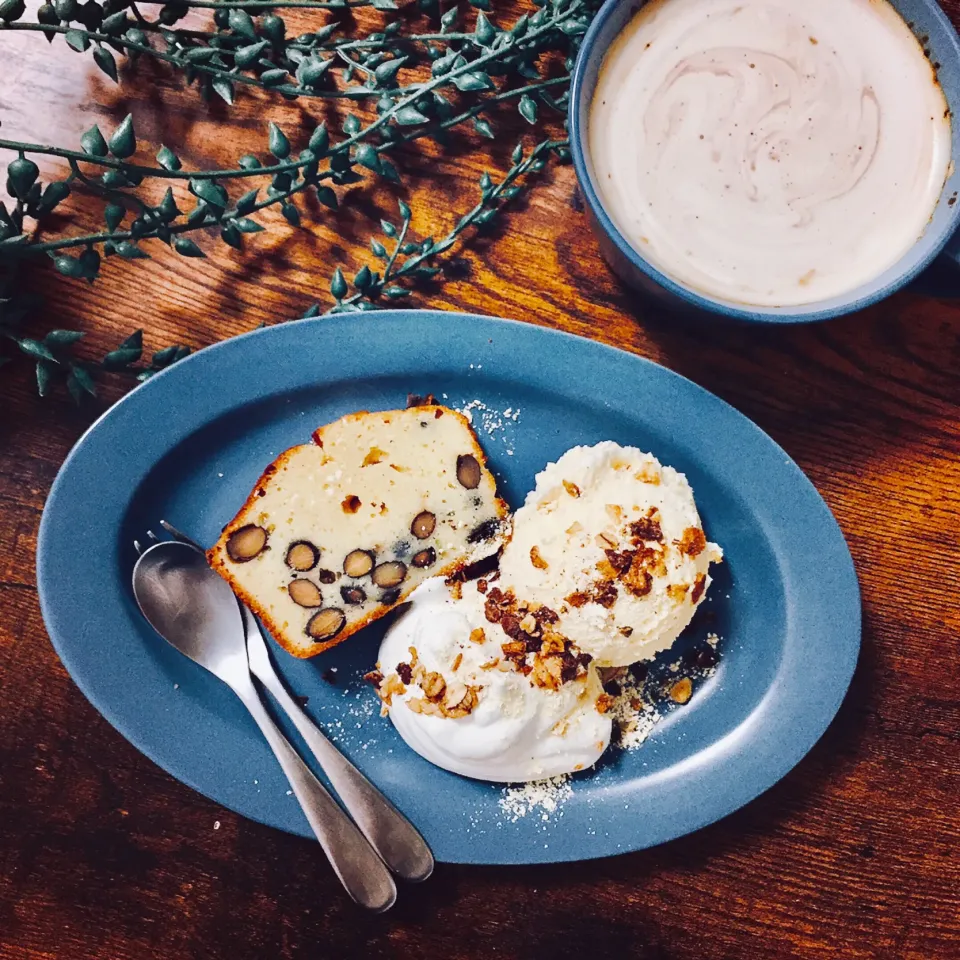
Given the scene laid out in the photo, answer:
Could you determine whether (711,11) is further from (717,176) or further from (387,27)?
(387,27)

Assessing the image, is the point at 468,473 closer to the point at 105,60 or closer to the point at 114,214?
the point at 114,214

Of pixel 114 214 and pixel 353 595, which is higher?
pixel 114 214

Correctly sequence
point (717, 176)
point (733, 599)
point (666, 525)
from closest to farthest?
point (717, 176) → point (666, 525) → point (733, 599)

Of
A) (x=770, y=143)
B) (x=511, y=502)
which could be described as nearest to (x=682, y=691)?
(x=511, y=502)

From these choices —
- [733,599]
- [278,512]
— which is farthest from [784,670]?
[278,512]

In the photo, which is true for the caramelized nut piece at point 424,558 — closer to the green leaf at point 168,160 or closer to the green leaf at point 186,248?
the green leaf at point 186,248

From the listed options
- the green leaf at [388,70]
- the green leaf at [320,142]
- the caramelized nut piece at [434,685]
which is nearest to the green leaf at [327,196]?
the green leaf at [320,142]

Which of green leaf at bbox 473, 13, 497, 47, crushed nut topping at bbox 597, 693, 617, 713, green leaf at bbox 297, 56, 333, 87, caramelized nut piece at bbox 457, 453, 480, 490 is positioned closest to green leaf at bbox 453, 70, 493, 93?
green leaf at bbox 473, 13, 497, 47
